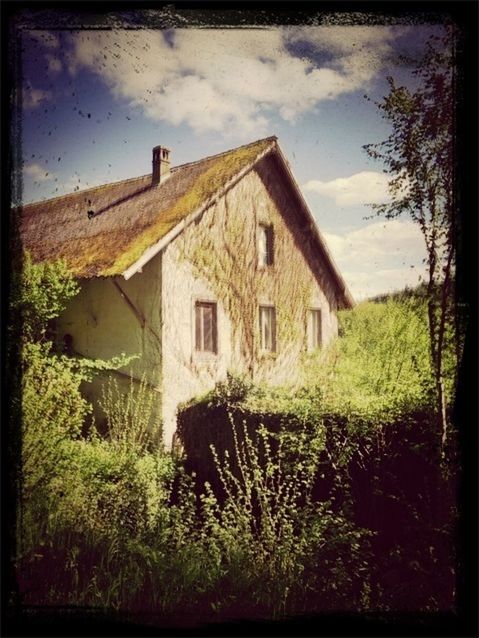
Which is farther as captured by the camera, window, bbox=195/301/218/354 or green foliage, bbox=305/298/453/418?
window, bbox=195/301/218/354

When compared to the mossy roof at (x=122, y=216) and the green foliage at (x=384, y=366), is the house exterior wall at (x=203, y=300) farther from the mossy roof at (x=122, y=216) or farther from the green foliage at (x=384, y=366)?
the green foliage at (x=384, y=366)

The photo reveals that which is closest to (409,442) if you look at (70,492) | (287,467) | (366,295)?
(287,467)

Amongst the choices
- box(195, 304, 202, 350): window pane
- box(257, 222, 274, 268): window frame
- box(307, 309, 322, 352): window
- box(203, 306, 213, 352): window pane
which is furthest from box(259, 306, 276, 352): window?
box(307, 309, 322, 352): window

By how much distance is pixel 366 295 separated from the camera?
13.8 ft

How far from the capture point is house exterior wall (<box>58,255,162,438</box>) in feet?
19.2

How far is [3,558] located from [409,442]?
3.42m

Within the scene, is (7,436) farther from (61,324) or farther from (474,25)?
(474,25)

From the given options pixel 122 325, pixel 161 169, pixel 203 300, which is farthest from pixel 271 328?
pixel 161 169

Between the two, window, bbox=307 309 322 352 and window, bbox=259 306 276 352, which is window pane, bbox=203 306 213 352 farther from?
window, bbox=307 309 322 352

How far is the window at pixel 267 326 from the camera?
744cm

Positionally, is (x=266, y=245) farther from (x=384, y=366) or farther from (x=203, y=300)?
(x=384, y=366)

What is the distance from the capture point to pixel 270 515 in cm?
377

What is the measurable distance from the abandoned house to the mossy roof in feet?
0.06

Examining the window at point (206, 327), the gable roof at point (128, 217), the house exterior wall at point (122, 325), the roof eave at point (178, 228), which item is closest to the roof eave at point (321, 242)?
the gable roof at point (128, 217)
